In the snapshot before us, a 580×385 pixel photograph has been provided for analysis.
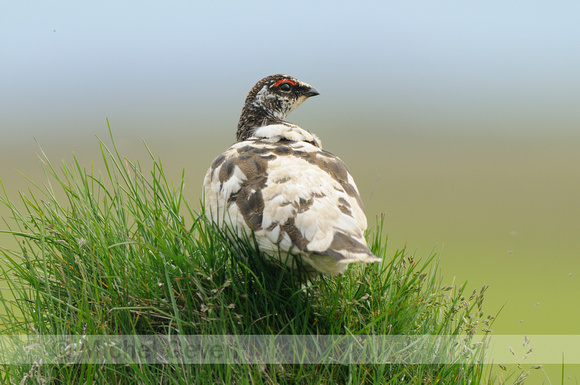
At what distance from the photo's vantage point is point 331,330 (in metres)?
1.76

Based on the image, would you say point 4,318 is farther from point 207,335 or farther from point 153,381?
point 207,335

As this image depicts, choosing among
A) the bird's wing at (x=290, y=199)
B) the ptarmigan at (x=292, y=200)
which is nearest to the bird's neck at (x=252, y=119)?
the ptarmigan at (x=292, y=200)

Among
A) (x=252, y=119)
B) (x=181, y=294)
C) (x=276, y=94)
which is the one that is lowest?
(x=181, y=294)

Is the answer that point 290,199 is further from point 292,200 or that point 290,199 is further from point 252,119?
point 252,119

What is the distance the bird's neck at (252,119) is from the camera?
284 centimetres

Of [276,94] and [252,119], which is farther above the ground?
[276,94]

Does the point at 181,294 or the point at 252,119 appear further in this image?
the point at 252,119

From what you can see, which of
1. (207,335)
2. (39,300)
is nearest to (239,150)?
(207,335)

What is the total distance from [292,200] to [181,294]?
51 centimetres

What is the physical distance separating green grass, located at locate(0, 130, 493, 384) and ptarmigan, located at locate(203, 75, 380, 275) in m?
0.11

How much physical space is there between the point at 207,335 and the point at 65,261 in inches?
28.7

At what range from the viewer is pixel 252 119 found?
288 cm

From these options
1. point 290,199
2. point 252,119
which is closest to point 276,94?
point 252,119

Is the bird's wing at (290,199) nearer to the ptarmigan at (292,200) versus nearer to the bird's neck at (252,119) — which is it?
the ptarmigan at (292,200)
